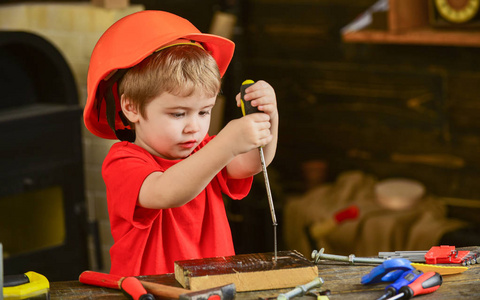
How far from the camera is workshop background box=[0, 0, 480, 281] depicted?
9.31 feet

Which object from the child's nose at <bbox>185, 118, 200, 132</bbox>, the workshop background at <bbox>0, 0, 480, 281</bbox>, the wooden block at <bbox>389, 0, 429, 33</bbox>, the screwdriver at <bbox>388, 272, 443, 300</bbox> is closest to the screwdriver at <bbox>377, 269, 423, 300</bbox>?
the screwdriver at <bbox>388, 272, 443, 300</bbox>

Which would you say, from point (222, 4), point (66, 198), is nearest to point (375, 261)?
point (66, 198)

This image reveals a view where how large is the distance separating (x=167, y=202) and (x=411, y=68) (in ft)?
7.16

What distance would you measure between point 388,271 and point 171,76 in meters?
0.51

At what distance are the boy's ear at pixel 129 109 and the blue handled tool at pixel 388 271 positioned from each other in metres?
0.53

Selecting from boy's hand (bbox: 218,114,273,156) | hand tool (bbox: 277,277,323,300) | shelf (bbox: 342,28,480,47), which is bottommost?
hand tool (bbox: 277,277,323,300)

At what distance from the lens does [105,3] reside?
283 centimetres

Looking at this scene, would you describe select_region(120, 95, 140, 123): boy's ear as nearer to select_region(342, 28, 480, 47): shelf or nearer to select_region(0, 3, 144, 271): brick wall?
select_region(0, 3, 144, 271): brick wall

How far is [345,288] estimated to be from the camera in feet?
3.86

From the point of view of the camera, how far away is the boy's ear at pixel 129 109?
4.67 feet

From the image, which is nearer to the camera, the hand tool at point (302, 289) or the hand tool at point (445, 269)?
the hand tool at point (302, 289)

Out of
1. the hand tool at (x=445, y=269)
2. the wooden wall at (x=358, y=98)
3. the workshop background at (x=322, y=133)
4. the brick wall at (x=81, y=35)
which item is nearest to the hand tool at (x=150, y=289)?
the hand tool at (x=445, y=269)

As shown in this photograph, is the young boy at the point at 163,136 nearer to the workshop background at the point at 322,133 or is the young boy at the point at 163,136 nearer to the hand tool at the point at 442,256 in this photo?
the hand tool at the point at 442,256

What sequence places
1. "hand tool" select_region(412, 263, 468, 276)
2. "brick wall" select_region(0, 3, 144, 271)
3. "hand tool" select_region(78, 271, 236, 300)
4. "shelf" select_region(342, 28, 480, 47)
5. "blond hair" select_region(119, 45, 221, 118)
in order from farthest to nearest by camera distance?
"brick wall" select_region(0, 3, 144, 271)
"shelf" select_region(342, 28, 480, 47)
"blond hair" select_region(119, 45, 221, 118)
"hand tool" select_region(412, 263, 468, 276)
"hand tool" select_region(78, 271, 236, 300)
